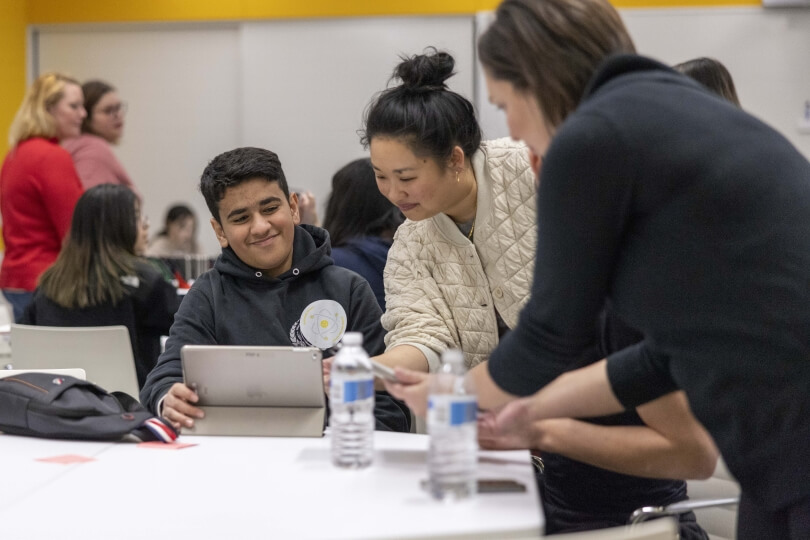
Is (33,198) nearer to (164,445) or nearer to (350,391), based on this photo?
(164,445)

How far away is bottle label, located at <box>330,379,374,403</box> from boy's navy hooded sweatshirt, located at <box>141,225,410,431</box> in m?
0.61

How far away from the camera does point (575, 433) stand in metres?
1.66

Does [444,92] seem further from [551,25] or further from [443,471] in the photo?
[443,471]

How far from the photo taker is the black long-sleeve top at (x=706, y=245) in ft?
3.99

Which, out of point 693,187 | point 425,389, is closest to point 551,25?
point 693,187

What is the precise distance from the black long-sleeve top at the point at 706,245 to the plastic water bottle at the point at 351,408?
431mm

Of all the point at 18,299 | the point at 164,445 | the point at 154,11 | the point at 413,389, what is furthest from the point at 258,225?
the point at 154,11

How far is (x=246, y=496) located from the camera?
1.46 m

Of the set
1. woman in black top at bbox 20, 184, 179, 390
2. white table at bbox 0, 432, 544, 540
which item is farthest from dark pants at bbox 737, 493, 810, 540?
woman in black top at bbox 20, 184, 179, 390

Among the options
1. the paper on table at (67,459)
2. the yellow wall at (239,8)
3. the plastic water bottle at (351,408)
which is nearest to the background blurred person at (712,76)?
the plastic water bottle at (351,408)

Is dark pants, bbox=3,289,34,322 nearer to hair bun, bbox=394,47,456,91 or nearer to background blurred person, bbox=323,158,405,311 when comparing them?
background blurred person, bbox=323,158,405,311

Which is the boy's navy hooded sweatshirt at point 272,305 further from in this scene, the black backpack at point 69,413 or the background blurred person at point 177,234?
the background blurred person at point 177,234

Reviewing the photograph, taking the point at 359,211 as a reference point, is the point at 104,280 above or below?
below

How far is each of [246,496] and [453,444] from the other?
1.12 ft
